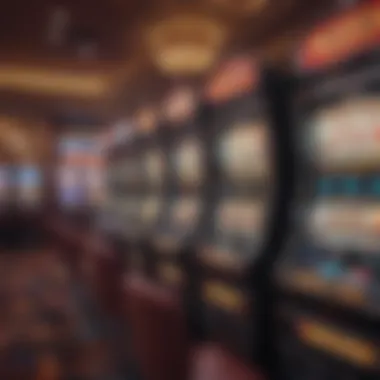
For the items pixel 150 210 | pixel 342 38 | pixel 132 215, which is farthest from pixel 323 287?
pixel 132 215

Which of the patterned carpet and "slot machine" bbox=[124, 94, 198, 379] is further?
the patterned carpet

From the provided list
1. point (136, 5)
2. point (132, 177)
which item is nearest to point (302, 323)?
point (132, 177)

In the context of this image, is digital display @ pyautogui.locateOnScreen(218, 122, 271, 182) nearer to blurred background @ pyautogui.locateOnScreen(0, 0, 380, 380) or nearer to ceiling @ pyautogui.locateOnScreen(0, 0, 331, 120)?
blurred background @ pyautogui.locateOnScreen(0, 0, 380, 380)

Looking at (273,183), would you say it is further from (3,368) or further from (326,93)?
(3,368)

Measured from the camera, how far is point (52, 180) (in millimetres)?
12102

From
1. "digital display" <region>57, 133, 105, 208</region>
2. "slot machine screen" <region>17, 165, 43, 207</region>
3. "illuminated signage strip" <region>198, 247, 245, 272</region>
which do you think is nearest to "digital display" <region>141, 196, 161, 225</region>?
"illuminated signage strip" <region>198, 247, 245, 272</region>

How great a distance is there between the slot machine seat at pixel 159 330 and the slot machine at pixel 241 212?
2.04 feet

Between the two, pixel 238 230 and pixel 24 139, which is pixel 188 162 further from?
pixel 24 139

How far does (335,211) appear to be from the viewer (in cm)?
210

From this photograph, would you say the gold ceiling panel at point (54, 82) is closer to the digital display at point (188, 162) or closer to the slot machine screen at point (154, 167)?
the slot machine screen at point (154, 167)

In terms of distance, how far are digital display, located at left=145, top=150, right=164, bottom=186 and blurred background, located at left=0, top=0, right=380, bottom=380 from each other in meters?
0.02

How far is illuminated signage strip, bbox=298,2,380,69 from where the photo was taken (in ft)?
5.89

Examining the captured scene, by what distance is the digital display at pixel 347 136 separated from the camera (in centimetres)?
191

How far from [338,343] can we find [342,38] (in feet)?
2.91
